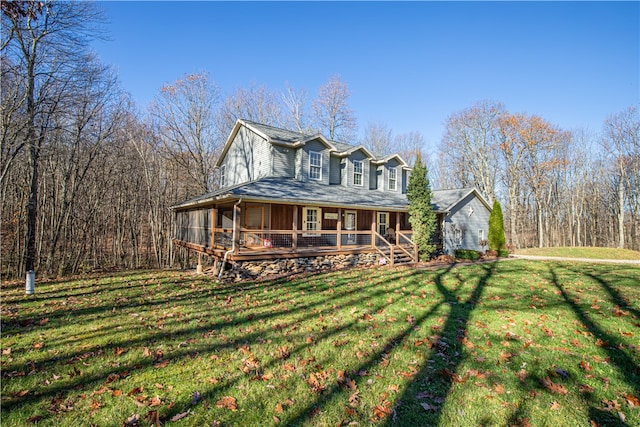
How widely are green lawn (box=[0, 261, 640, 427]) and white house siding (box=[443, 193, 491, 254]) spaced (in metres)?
11.5

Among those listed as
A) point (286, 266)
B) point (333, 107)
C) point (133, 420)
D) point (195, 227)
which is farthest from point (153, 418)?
point (333, 107)

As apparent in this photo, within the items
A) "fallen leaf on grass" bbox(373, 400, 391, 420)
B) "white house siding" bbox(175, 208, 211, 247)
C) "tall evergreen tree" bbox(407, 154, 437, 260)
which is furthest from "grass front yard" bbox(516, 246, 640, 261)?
"fallen leaf on grass" bbox(373, 400, 391, 420)

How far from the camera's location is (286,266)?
12.3 metres

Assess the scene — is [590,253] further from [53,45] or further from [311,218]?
[53,45]

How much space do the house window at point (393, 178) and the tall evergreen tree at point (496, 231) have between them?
7.31 m

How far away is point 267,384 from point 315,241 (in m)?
11.0

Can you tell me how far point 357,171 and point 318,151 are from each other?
3189 millimetres

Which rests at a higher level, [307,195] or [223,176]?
[223,176]

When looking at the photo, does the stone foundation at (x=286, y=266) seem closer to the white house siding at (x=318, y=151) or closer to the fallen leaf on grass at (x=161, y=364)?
the white house siding at (x=318, y=151)

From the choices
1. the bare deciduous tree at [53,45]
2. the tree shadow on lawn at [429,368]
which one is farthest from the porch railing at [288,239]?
the bare deciduous tree at [53,45]

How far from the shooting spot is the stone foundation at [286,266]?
38.0 ft

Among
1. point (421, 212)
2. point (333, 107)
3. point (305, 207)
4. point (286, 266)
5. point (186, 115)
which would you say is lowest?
point (286, 266)

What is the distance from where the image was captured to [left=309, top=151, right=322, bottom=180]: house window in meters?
16.5

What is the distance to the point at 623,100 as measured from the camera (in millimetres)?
27391
